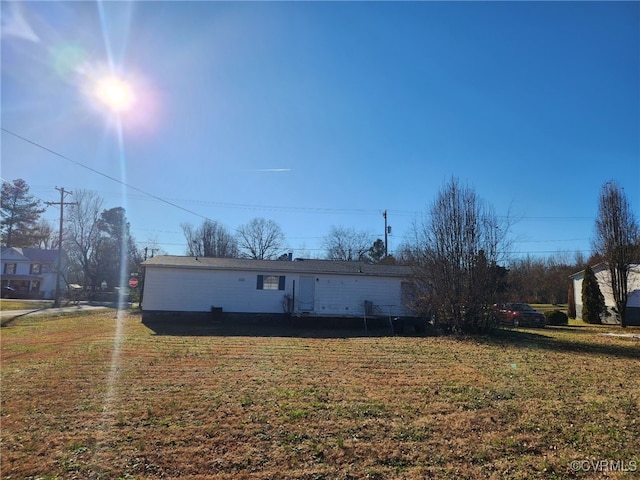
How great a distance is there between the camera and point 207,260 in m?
20.3

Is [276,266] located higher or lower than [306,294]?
higher

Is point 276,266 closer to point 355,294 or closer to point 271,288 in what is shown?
point 271,288

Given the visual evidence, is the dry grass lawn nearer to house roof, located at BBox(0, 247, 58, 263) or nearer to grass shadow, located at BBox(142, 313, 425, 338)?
Result: grass shadow, located at BBox(142, 313, 425, 338)

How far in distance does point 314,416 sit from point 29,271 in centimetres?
5482

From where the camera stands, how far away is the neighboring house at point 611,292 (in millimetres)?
22625

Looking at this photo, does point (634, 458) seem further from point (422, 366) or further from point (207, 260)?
point (207, 260)

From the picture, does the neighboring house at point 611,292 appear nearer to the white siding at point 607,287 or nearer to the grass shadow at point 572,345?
the white siding at point 607,287

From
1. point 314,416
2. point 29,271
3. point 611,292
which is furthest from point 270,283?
point 29,271

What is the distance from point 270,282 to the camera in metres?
18.9

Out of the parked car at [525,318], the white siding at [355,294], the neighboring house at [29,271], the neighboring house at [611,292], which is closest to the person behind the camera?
the white siding at [355,294]

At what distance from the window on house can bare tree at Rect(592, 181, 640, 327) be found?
16.3 meters

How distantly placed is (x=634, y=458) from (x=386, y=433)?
2364mm

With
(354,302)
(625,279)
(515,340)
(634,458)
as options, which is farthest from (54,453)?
(625,279)

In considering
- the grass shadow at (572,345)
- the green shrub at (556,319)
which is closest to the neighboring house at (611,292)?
the green shrub at (556,319)
